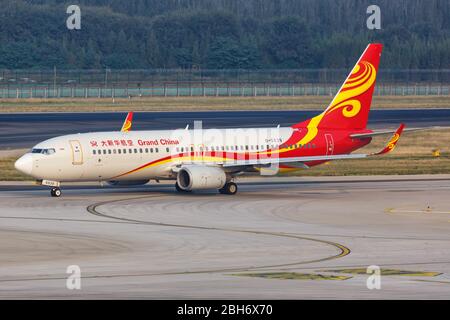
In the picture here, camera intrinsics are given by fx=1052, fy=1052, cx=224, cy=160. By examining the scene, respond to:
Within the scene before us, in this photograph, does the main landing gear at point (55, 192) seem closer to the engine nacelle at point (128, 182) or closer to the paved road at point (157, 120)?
the engine nacelle at point (128, 182)

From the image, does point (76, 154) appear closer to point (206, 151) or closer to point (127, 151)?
point (127, 151)

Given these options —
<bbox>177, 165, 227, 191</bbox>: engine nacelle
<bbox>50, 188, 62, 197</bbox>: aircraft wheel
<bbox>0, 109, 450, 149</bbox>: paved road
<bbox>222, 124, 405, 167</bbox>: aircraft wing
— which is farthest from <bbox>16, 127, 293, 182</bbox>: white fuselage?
<bbox>0, 109, 450, 149</bbox>: paved road

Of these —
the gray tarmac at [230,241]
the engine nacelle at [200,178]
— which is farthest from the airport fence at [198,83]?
the engine nacelle at [200,178]

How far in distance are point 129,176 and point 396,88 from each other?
4515 inches

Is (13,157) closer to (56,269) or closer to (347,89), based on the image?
(347,89)

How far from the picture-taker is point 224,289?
100 feet

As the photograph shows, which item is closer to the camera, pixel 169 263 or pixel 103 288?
pixel 103 288

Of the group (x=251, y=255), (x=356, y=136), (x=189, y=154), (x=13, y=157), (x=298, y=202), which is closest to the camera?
(x=251, y=255)

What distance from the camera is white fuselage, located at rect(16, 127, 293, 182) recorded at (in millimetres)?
57250

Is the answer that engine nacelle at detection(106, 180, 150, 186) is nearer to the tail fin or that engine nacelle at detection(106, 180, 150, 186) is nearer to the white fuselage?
the white fuselage

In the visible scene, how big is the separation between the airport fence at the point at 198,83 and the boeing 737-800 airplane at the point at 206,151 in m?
92.2

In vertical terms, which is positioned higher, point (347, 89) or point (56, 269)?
point (347, 89)

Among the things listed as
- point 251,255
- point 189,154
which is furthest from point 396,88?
point 251,255

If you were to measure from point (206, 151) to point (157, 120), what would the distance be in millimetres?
52464
